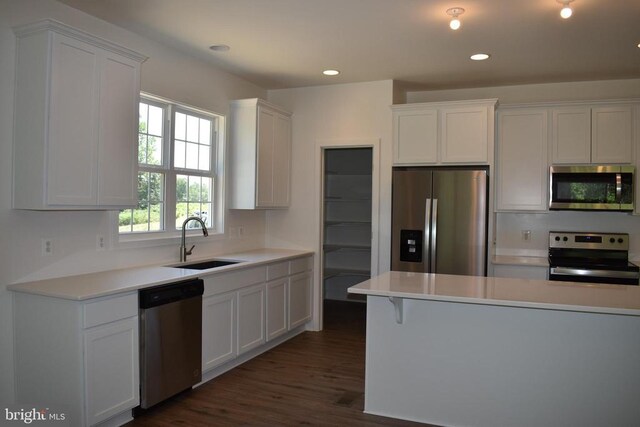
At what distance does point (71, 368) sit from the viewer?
2.73m

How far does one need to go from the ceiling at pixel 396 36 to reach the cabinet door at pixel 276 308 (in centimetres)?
205

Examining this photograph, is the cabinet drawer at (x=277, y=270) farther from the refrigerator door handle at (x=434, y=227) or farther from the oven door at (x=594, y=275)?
the oven door at (x=594, y=275)

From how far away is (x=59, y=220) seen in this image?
3.23 metres

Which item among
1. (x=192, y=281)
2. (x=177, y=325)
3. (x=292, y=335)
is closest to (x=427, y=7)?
(x=192, y=281)

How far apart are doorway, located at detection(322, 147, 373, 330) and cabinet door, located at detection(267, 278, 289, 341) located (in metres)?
1.84

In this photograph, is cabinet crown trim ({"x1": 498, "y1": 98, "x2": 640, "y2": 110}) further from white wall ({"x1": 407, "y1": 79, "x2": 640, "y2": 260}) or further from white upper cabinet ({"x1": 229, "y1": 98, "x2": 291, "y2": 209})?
white upper cabinet ({"x1": 229, "y1": 98, "x2": 291, "y2": 209})

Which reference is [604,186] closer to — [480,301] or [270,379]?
[480,301]

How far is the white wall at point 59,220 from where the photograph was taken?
2.94 meters

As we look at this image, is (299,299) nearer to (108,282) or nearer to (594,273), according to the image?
(108,282)

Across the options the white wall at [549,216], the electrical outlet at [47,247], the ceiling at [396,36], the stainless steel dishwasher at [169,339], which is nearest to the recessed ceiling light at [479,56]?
the ceiling at [396,36]

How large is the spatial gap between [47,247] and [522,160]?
4097 mm

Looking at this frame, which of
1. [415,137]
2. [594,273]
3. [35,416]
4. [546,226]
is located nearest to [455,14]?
[415,137]

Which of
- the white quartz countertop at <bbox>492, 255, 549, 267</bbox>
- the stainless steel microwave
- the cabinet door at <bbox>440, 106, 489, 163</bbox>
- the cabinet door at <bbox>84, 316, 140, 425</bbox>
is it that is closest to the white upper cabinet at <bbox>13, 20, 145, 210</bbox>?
the cabinet door at <bbox>84, 316, 140, 425</bbox>

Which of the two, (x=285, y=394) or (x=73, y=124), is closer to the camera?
(x=73, y=124)
